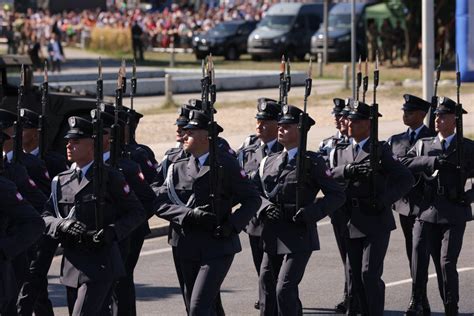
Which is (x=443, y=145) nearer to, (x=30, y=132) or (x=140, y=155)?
(x=140, y=155)

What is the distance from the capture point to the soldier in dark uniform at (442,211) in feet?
41.0

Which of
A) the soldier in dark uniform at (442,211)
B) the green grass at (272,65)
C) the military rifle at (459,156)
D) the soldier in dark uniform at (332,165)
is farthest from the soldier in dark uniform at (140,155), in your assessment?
the green grass at (272,65)

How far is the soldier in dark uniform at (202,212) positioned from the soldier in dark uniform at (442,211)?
2.51 metres

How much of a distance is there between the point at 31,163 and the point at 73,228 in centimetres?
204

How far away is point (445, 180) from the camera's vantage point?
12.7 meters

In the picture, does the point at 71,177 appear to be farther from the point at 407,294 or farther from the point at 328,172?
the point at 407,294

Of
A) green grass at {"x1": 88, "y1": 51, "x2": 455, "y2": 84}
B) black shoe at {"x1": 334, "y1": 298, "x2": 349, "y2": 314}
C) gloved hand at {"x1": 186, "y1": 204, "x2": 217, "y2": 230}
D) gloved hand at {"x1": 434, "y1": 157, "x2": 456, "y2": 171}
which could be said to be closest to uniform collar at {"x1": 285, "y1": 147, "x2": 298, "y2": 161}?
gloved hand at {"x1": 186, "y1": 204, "x2": 217, "y2": 230}

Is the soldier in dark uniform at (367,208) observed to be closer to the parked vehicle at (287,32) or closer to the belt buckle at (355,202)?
the belt buckle at (355,202)

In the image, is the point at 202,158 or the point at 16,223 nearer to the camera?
the point at 16,223

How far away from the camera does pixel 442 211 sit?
41.2 ft

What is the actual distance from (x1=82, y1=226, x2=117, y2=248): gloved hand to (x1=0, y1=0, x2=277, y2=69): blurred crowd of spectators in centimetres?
4312

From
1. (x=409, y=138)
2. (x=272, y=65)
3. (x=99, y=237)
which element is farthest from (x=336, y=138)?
(x=272, y=65)

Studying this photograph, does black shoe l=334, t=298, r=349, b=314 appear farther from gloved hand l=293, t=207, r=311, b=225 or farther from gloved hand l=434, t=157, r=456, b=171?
gloved hand l=293, t=207, r=311, b=225

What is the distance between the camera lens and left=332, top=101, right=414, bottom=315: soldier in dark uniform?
11.9 metres
